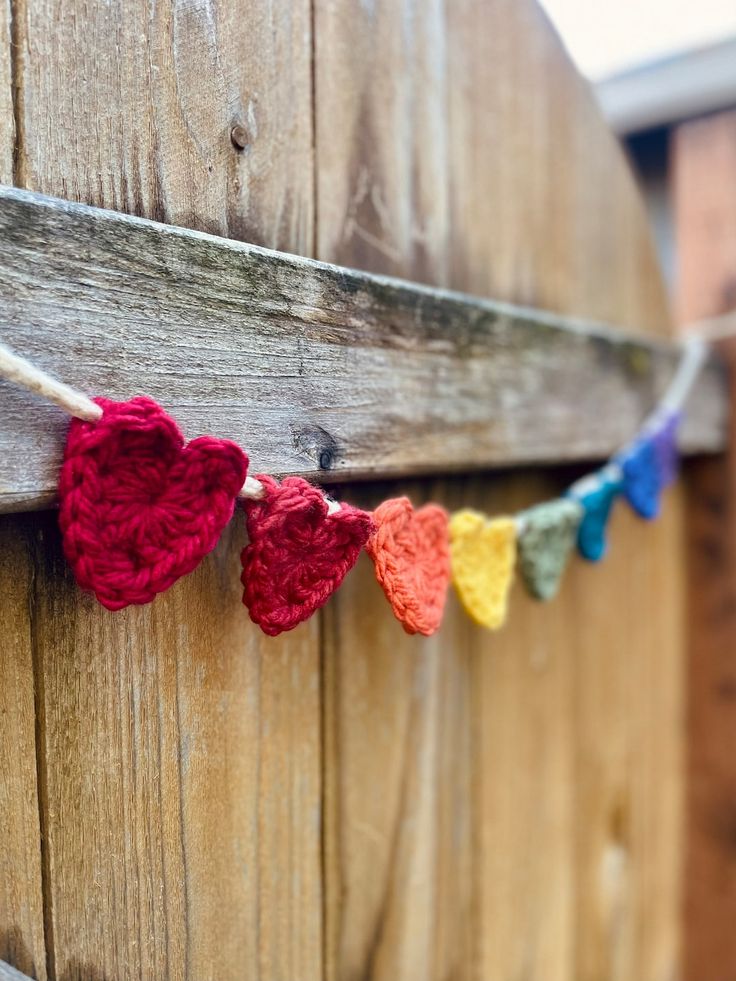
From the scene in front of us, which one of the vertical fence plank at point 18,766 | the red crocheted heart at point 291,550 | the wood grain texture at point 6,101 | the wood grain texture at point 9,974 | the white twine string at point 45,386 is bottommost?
the wood grain texture at point 9,974

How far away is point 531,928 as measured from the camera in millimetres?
918

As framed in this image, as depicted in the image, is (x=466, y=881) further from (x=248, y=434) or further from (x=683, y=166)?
(x=683, y=166)

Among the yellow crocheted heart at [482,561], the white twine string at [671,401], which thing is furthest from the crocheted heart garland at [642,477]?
the yellow crocheted heart at [482,561]

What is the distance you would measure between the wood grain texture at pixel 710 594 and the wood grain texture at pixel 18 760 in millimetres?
1023

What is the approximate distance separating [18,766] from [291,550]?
0.63ft

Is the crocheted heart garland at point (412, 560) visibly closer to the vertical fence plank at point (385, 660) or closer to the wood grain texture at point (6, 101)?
the vertical fence plank at point (385, 660)

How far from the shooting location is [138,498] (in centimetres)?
42

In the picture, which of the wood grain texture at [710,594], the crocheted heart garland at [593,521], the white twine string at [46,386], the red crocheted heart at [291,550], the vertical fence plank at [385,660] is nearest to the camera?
the white twine string at [46,386]

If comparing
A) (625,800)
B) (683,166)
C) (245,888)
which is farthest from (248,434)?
(683,166)

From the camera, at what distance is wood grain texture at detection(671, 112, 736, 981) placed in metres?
1.15

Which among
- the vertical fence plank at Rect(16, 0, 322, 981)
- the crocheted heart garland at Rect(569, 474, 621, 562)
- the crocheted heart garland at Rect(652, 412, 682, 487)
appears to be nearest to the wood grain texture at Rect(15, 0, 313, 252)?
the vertical fence plank at Rect(16, 0, 322, 981)

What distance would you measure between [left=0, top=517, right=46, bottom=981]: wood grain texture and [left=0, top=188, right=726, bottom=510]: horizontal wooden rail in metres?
0.06

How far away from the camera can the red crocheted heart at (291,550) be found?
457mm

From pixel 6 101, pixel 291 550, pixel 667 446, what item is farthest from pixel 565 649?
pixel 6 101
